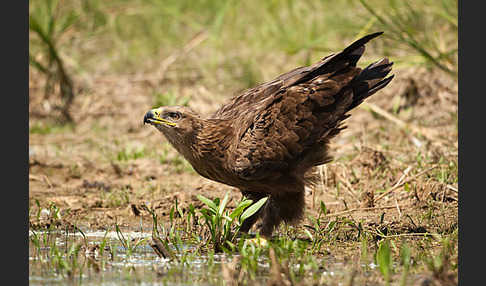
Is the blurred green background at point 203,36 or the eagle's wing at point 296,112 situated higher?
the blurred green background at point 203,36

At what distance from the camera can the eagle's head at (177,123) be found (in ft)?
16.8

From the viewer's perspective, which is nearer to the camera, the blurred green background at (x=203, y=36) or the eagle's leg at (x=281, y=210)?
the eagle's leg at (x=281, y=210)

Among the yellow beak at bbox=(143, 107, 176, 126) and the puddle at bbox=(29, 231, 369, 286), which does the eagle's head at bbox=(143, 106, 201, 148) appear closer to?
the yellow beak at bbox=(143, 107, 176, 126)

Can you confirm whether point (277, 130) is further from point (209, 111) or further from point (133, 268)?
point (209, 111)

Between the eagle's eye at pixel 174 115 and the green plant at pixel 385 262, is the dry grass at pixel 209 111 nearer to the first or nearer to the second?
the green plant at pixel 385 262

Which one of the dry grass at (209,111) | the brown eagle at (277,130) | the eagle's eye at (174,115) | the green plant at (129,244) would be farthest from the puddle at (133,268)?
the eagle's eye at (174,115)

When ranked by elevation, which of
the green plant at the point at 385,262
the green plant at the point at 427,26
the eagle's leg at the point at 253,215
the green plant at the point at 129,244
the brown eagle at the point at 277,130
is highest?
the green plant at the point at 427,26

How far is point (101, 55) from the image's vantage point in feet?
39.3

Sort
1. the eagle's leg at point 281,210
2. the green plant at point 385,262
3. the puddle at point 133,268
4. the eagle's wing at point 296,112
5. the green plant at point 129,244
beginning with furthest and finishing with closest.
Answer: the eagle's leg at point 281,210
the eagle's wing at point 296,112
the green plant at point 129,244
the puddle at point 133,268
the green plant at point 385,262

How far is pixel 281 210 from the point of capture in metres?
5.27

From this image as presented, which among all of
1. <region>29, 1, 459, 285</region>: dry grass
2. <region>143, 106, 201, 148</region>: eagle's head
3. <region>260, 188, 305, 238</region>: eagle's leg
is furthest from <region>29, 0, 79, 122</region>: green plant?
<region>260, 188, 305, 238</region>: eagle's leg

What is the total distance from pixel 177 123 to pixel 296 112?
918mm

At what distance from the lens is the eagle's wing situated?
16.5 feet

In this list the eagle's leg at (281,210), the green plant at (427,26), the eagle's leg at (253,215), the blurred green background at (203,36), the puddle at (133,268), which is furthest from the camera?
the blurred green background at (203,36)
